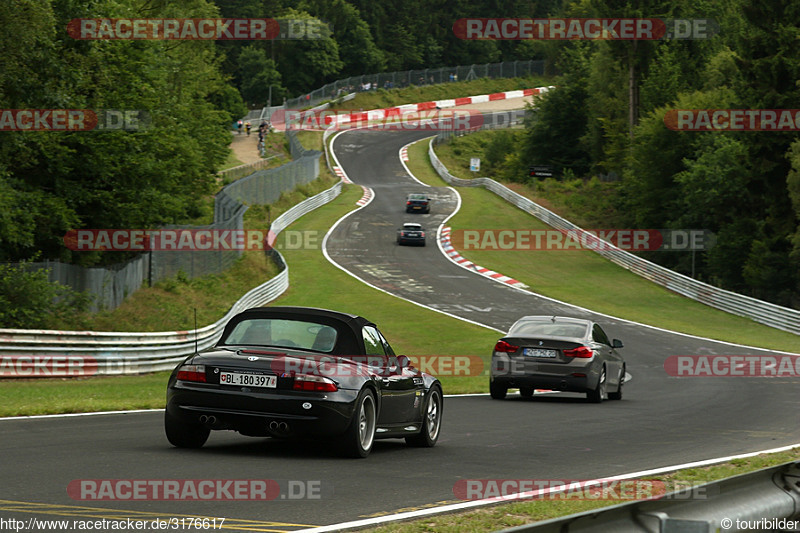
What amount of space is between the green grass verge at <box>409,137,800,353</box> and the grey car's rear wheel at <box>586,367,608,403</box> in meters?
19.4

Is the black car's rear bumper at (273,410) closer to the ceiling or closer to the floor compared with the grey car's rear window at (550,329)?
closer to the ceiling

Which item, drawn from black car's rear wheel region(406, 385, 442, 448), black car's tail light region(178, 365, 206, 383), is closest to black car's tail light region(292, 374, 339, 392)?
black car's tail light region(178, 365, 206, 383)

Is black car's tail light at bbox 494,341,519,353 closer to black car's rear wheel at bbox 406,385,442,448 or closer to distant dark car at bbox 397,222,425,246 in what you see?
black car's rear wheel at bbox 406,385,442,448

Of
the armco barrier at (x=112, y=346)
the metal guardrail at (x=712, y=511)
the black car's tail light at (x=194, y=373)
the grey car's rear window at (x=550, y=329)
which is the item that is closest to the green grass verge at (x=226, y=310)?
the armco barrier at (x=112, y=346)

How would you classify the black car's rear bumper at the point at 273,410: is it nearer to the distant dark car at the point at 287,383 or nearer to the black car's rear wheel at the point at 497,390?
the distant dark car at the point at 287,383

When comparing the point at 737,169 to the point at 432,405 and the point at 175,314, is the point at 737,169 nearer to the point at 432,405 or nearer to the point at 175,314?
the point at 175,314

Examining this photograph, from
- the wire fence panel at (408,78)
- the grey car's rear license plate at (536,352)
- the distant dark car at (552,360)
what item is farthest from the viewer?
the wire fence panel at (408,78)

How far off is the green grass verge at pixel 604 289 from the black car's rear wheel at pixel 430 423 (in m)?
27.1

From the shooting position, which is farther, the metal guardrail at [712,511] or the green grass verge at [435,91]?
the green grass verge at [435,91]

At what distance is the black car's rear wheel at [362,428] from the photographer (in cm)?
945

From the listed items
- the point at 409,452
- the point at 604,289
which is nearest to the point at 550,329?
the point at 409,452

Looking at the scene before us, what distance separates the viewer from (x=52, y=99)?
25.0m

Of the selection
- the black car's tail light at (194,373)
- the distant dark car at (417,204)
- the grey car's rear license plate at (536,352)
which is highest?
the distant dark car at (417,204)

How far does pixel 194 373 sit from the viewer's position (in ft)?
30.9
